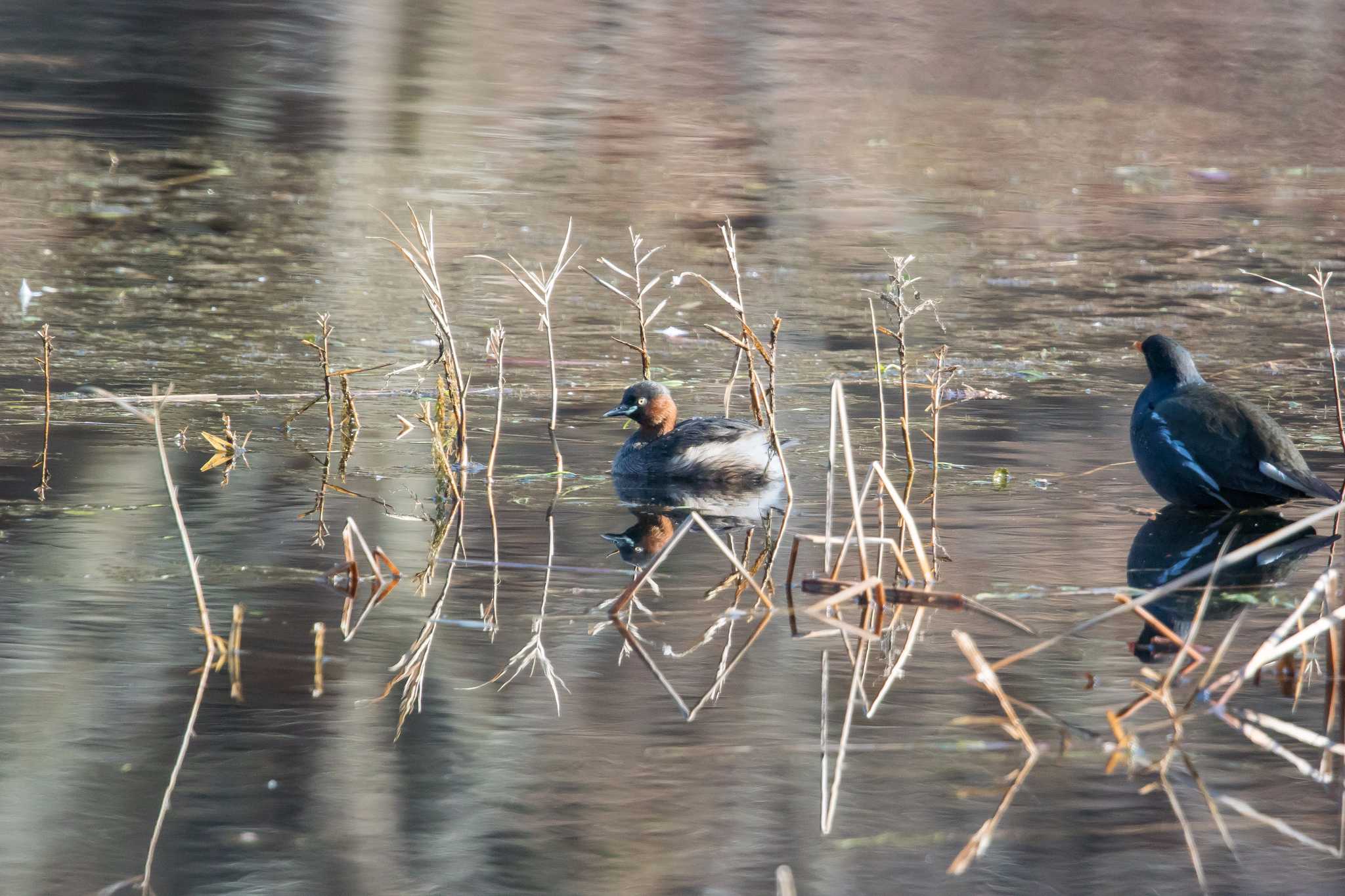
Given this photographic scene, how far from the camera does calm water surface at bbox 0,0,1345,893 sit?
14.9ft

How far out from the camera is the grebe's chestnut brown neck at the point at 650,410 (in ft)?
28.5

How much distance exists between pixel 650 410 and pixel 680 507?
2.54ft

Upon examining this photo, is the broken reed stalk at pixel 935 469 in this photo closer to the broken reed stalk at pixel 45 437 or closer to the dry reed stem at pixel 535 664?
the dry reed stem at pixel 535 664

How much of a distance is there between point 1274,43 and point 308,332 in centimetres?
2268

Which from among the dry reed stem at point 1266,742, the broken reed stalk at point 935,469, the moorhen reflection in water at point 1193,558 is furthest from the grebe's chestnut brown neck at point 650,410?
the dry reed stem at point 1266,742

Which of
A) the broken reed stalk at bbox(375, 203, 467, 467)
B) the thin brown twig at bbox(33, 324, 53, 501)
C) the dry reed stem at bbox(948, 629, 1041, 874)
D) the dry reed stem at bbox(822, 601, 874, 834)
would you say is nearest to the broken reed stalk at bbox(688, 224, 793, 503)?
the broken reed stalk at bbox(375, 203, 467, 467)

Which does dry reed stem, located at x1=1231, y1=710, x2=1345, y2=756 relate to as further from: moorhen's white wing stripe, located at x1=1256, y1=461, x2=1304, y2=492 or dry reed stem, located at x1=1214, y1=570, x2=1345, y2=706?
moorhen's white wing stripe, located at x1=1256, y1=461, x2=1304, y2=492

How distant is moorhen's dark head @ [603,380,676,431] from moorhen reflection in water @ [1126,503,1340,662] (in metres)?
2.22

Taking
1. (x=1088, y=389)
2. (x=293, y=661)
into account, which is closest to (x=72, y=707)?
(x=293, y=661)

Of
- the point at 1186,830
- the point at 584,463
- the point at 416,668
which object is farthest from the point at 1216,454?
the point at 416,668

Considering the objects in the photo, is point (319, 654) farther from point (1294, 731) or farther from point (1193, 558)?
point (1193, 558)

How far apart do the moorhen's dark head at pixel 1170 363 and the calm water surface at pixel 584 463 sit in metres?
0.55

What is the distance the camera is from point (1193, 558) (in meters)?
7.15

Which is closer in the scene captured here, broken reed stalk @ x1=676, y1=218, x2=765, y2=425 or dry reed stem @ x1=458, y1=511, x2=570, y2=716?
dry reed stem @ x1=458, y1=511, x2=570, y2=716
